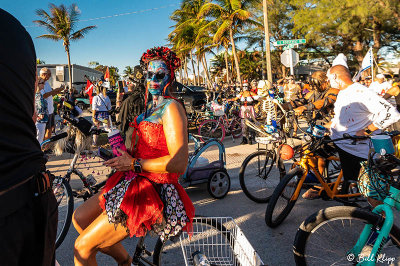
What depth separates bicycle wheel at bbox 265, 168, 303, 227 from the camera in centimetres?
332

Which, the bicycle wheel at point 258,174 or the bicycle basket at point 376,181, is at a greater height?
the bicycle basket at point 376,181

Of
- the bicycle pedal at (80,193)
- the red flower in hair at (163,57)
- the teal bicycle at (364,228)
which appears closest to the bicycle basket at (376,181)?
the teal bicycle at (364,228)

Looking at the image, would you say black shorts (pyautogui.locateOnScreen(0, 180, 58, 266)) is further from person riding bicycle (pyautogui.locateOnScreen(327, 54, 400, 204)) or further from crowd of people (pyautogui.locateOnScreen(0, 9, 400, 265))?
person riding bicycle (pyautogui.locateOnScreen(327, 54, 400, 204))

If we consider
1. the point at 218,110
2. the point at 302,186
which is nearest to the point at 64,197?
the point at 302,186

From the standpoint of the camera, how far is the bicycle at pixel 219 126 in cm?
973

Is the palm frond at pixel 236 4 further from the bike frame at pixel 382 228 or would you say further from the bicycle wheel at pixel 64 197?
the bike frame at pixel 382 228

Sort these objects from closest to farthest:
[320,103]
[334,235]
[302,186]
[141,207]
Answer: [141,207]
[334,235]
[302,186]
[320,103]

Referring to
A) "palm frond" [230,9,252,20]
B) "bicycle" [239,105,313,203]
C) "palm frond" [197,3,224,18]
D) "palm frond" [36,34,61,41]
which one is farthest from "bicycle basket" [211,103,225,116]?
"palm frond" [36,34,61,41]

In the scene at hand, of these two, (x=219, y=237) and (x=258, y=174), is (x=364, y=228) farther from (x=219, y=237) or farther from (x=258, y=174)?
(x=258, y=174)

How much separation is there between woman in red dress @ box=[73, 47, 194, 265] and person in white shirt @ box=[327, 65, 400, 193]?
7.42ft

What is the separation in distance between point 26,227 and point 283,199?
9.53 ft

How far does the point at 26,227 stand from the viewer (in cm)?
118

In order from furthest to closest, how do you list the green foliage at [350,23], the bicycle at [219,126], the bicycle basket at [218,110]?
1. the green foliage at [350,23]
2. the bicycle at [219,126]
3. the bicycle basket at [218,110]

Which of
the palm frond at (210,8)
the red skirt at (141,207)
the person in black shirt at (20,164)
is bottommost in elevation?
the red skirt at (141,207)
